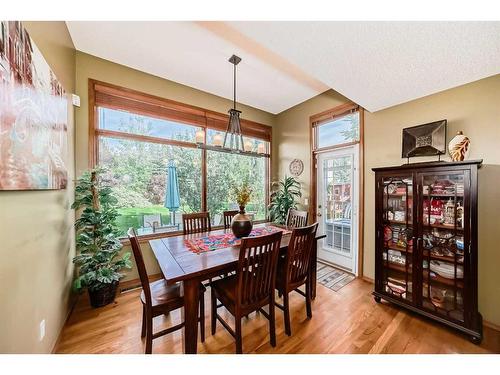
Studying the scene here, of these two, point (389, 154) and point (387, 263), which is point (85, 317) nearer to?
point (387, 263)

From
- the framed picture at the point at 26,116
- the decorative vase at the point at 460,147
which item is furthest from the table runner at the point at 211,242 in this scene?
the decorative vase at the point at 460,147

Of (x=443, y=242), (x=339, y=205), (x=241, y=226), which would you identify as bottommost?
(x=443, y=242)

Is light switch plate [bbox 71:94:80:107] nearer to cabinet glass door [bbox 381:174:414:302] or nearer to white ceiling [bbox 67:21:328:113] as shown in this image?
white ceiling [bbox 67:21:328:113]

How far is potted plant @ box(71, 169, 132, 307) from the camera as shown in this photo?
2113 millimetres

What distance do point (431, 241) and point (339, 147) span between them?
69.9 inches

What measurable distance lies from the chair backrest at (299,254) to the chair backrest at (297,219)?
0.78m

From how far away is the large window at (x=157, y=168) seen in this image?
2650mm

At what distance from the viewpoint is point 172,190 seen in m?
3.00

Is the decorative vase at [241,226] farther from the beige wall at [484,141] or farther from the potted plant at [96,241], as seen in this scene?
the beige wall at [484,141]

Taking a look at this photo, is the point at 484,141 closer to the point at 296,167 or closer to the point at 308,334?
the point at 296,167

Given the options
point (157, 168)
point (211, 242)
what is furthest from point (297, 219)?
point (157, 168)

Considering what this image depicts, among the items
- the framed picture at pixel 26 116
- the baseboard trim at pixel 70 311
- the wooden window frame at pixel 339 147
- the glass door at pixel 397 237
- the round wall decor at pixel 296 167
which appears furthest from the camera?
the round wall decor at pixel 296 167

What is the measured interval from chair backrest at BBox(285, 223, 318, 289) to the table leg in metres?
0.87
